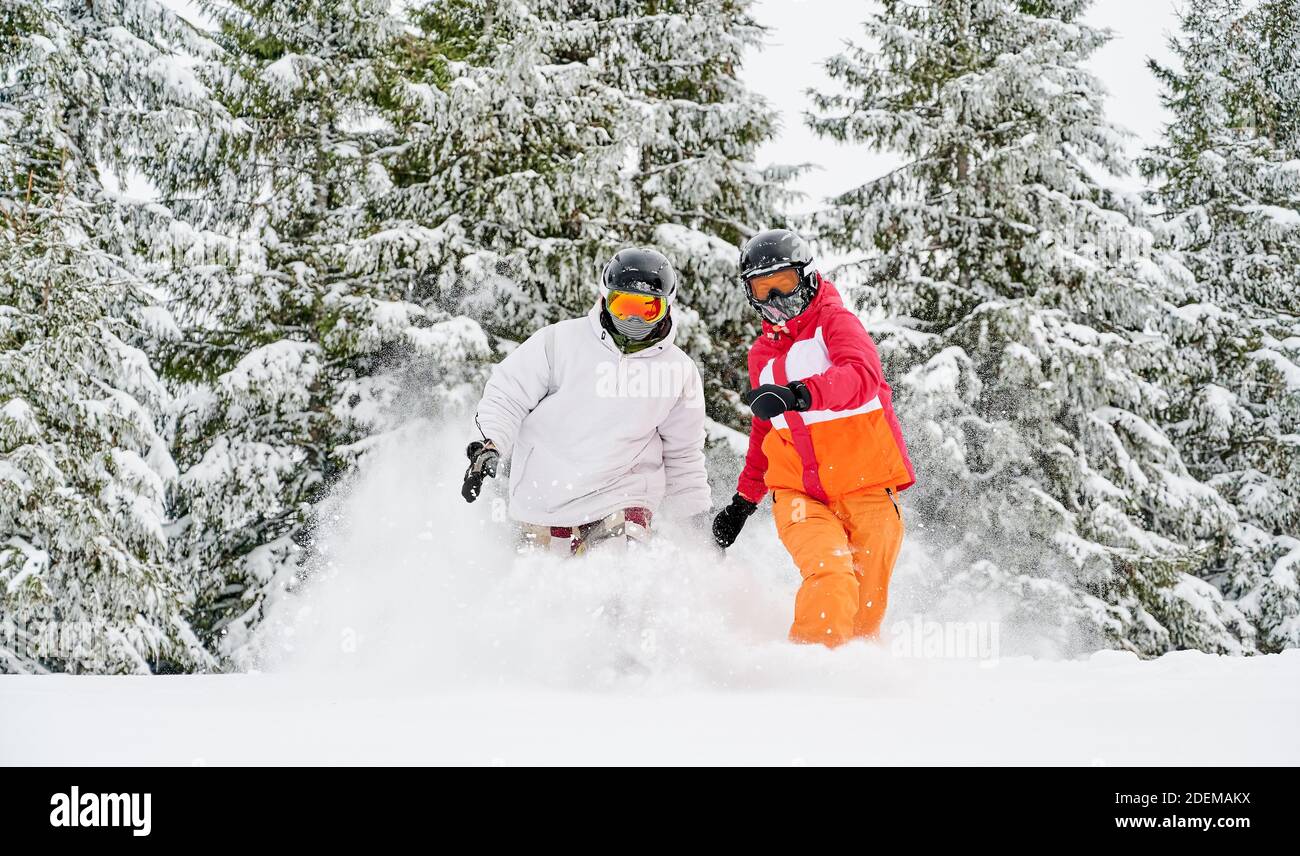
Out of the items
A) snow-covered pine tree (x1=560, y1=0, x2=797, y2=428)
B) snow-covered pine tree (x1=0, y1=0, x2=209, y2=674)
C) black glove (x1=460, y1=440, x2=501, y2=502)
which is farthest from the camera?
snow-covered pine tree (x1=560, y1=0, x2=797, y2=428)

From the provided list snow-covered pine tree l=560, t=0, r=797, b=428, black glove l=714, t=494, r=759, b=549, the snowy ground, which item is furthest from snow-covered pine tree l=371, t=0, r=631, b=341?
black glove l=714, t=494, r=759, b=549

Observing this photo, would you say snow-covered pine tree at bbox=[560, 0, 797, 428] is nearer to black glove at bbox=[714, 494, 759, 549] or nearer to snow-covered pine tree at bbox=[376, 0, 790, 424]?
snow-covered pine tree at bbox=[376, 0, 790, 424]

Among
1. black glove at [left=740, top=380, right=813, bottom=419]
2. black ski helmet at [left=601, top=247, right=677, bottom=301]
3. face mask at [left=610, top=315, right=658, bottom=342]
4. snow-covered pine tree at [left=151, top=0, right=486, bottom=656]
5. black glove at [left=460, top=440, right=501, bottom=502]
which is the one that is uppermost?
snow-covered pine tree at [left=151, top=0, right=486, bottom=656]

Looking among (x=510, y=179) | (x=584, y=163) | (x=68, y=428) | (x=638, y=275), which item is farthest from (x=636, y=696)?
(x=510, y=179)

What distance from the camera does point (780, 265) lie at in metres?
4.43

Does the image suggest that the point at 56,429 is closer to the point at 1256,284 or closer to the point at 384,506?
→ the point at 384,506

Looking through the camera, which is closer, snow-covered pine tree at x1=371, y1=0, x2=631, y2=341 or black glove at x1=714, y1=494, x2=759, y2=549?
black glove at x1=714, y1=494, x2=759, y2=549

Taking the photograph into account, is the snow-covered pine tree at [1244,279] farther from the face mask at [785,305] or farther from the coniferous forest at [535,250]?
the face mask at [785,305]

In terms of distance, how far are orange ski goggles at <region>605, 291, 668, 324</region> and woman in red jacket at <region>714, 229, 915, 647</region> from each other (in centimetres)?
41

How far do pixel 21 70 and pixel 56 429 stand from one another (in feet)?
13.8

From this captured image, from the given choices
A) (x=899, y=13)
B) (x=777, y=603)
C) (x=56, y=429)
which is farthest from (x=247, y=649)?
(x=899, y=13)

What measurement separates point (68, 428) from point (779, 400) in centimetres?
749

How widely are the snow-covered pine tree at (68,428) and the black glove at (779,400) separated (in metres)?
6.86

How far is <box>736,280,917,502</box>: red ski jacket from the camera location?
4309 millimetres
